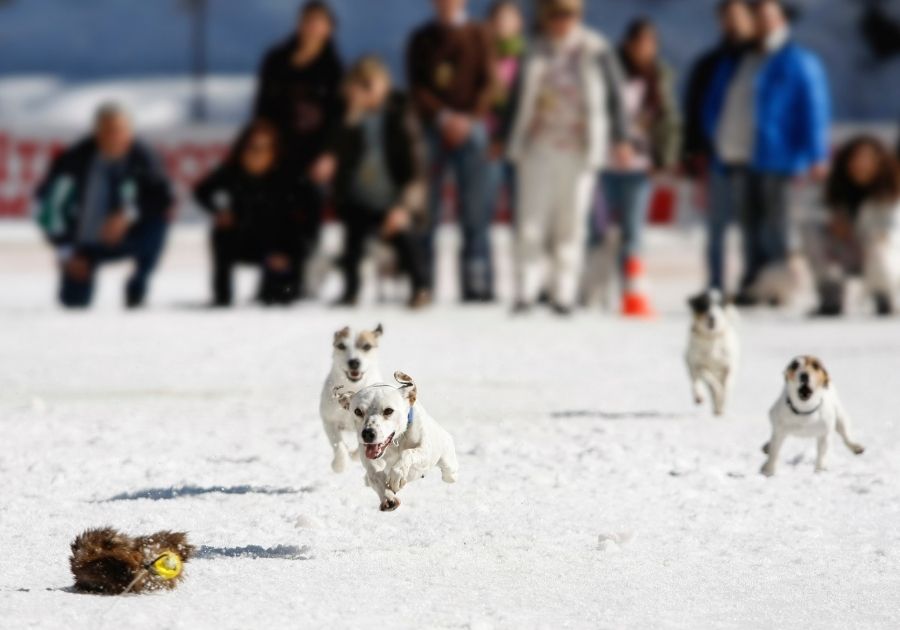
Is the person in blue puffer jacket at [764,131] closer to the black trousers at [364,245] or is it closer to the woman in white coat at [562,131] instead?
the woman in white coat at [562,131]

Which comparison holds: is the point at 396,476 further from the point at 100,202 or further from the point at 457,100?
the point at 100,202

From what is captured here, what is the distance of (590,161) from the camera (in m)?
11.6

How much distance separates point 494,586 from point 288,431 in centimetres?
259

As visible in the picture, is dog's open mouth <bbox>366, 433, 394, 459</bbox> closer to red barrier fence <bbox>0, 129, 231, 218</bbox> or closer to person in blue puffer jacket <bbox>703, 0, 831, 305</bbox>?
person in blue puffer jacket <bbox>703, 0, 831, 305</bbox>

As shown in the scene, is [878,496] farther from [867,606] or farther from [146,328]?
[146,328]

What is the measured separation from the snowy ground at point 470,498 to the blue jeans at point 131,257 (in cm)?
297

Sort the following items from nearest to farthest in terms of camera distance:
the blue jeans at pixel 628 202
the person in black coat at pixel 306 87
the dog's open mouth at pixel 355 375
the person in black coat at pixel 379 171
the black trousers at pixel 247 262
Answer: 1. the dog's open mouth at pixel 355 375
2. the blue jeans at pixel 628 202
3. the person in black coat at pixel 379 171
4. the person in black coat at pixel 306 87
5. the black trousers at pixel 247 262

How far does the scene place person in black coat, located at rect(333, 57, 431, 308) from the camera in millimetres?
12688

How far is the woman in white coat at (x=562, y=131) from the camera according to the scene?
453 inches

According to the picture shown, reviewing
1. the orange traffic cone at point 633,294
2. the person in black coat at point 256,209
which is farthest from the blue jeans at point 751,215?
the person in black coat at point 256,209

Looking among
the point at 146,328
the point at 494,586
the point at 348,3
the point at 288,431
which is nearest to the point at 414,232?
the point at 146,328

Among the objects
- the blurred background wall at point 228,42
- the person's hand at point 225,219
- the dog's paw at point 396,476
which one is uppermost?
the blurred background wall at point 228,42

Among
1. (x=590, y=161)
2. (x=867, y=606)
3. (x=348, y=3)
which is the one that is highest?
(x=348, y=3)

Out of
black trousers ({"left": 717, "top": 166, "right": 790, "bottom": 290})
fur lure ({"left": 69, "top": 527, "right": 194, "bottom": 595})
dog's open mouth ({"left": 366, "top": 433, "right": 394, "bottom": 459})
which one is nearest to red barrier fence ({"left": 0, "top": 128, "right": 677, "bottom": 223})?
black trousers ({"left": 717, "top": 166, "right": 790, "bottom": 290})
